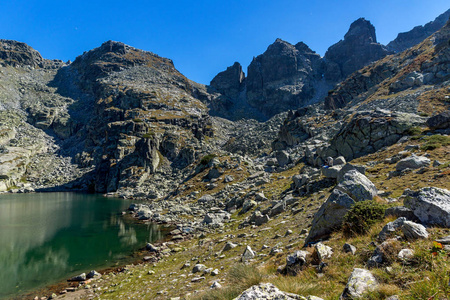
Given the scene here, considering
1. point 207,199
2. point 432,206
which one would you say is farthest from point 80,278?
point 207,199

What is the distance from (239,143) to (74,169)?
104m

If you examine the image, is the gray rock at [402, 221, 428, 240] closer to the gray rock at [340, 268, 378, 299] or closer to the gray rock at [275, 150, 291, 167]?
the gray rock at [340, 268, 378, 299]

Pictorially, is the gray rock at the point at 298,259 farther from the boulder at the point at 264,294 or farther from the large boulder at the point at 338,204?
the boulder at the point at 264,294

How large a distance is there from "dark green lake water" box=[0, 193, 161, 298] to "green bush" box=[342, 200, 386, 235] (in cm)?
2226

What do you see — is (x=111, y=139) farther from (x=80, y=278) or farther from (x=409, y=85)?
(x=409, y=85)

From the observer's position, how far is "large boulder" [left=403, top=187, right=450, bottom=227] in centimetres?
682

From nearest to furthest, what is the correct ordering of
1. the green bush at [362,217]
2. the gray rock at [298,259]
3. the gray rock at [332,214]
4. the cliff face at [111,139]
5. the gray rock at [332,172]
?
the gray rock at [298,259], the green bush at [362,217], the gray rock at [332,214], the gray rock at [332,172], the cliff face at [111,139]

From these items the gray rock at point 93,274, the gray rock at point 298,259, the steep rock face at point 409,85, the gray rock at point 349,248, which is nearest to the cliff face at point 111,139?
the gray rock at point 93,274

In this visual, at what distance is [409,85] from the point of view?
70.6 metres

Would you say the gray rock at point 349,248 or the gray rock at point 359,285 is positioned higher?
the gray rock at point 359,285

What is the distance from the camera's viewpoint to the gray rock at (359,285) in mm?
4934

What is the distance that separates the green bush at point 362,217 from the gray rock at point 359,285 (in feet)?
12.0

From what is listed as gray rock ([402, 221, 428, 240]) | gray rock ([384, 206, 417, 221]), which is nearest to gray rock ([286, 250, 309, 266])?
gray rock ([402, 221, 428, 240])

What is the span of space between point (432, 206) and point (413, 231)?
4.97ft
